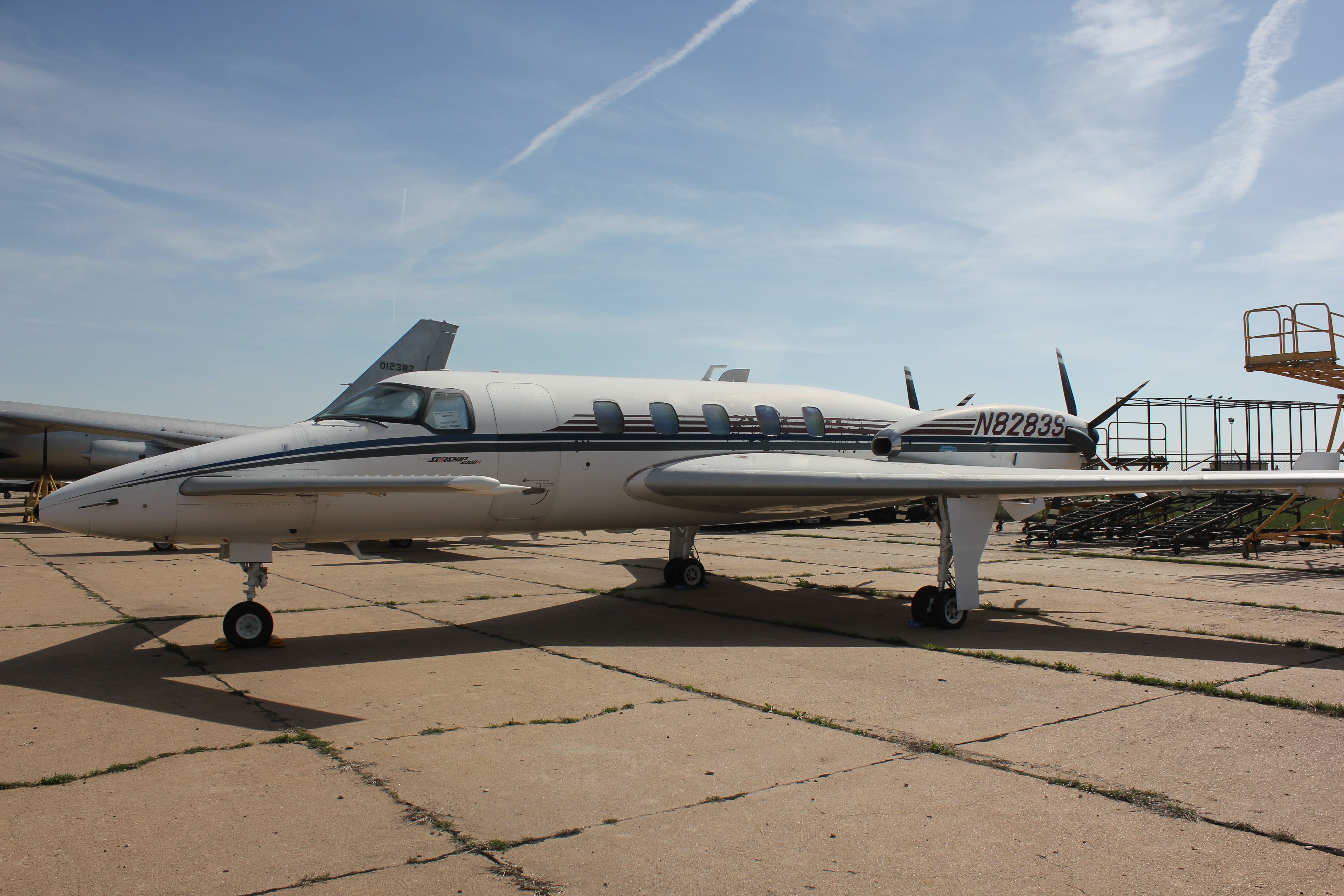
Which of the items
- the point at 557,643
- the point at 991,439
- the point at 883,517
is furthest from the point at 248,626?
the point at 883,517

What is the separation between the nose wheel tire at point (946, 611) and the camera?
1054 cm

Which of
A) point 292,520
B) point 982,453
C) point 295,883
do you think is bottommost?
point 295,883

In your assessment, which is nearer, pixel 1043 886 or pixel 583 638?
pixel 1043 886

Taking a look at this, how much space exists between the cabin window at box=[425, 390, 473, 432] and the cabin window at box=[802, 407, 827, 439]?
517cm

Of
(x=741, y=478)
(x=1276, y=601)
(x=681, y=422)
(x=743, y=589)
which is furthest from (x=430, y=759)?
(x=1276, y=601)

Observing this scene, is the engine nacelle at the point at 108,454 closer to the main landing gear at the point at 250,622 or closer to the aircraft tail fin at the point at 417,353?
the aircraft tail fin at the point at 417,353

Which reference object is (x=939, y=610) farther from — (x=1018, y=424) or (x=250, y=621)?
(x=250, y=621)

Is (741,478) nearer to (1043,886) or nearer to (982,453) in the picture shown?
(982,453)

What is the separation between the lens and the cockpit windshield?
9.69 meters

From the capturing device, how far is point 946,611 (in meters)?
10.5

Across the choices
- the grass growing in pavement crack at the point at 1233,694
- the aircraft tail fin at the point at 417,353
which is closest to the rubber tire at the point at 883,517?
the aircraft tail fin at the point at 417,353

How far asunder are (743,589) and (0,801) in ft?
34.4

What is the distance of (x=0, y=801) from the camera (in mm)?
4875

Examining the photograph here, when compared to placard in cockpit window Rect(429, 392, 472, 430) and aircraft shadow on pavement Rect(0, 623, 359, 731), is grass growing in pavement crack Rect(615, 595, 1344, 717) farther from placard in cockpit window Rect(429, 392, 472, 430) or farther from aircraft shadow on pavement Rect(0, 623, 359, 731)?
aircraft shadow on pavement Rect(0, 623, 359, 731)
